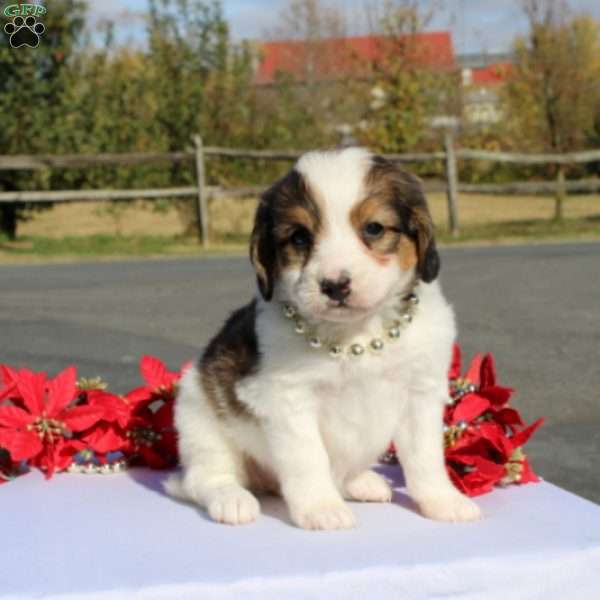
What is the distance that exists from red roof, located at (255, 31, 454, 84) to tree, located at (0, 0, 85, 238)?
7.59 m

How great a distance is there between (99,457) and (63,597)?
1.36 m

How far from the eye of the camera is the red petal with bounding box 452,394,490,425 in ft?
11.7

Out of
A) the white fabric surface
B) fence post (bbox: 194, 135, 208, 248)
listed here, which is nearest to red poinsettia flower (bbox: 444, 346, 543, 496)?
the white fabric surface

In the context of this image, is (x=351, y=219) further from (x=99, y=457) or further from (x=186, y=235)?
(x=186, y=235)

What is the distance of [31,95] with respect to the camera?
2180 centimetres

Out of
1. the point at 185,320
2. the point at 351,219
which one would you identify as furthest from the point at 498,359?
the point at 351,219

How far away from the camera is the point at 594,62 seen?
3475 cm

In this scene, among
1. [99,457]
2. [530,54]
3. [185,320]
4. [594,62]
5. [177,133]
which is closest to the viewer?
[99,457]

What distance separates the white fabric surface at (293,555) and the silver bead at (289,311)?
22.8 inches

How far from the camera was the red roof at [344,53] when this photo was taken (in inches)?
1037

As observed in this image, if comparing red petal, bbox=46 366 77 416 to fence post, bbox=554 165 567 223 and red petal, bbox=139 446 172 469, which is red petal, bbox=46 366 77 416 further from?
fence post, bbox=554 165 567 223

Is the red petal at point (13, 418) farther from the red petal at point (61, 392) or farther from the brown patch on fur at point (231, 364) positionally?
the brown patch on fur at point (231, 364)

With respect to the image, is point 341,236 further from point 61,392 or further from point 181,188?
point 181,188

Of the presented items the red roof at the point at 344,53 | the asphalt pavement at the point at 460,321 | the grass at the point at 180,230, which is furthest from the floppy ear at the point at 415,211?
the red roof at the point at 344,53
